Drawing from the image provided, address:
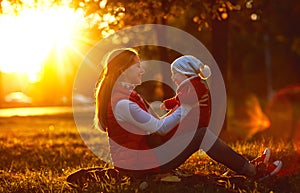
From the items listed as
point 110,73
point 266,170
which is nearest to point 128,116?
point 110,73

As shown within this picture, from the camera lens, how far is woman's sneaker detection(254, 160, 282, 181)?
6.71 metres

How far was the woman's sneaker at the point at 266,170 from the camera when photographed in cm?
671

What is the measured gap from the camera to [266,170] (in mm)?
6766

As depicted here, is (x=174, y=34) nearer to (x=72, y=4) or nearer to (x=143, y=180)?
(x=72, y=4)

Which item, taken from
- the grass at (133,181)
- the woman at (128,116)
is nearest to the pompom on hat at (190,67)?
the woman at (128,116)

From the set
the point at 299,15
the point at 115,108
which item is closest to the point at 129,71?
the point at 115,108

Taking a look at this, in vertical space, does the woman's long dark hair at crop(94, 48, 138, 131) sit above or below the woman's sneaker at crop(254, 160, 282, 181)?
above

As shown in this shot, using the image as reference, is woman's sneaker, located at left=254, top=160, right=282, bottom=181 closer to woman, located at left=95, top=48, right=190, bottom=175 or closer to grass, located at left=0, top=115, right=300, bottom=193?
grass, located at left=0, top=115, right=300, bottom=193

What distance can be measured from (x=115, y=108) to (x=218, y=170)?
2.02 metres

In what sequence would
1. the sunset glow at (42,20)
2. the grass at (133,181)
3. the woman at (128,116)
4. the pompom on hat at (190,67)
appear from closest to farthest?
the woman at (128,116) → the grass at (133,181) → the pompom on hat at (190,67) → the sunset glow at (42,20)

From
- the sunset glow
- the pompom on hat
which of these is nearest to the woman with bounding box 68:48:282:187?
the pompom on hat

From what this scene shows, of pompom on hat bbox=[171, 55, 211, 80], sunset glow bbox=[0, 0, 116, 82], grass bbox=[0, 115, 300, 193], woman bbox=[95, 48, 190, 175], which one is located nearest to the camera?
woman bbox=[95, 48, 190, 175]

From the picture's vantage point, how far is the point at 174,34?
18891 mm

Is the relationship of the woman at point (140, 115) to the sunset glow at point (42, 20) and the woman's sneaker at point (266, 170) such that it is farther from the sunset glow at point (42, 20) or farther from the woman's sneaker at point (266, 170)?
the sunset glow at point (42, 20)
